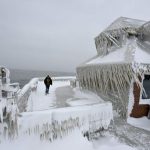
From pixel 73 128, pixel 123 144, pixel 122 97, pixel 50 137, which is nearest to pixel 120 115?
pixel 122 97

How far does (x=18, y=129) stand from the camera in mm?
7891

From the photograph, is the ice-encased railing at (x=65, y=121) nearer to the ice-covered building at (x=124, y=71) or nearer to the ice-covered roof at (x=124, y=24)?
the ice-covered building at (x=124, y=71)

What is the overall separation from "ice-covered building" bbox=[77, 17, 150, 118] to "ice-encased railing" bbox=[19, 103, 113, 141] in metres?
2.43

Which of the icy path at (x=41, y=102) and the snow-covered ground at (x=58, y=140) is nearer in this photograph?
the snow-covered ground at (x=58, y=140)

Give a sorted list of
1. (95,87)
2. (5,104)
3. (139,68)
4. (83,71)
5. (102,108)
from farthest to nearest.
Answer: (83,71)
(95,87)
(139,68)
(102,108)
(5,104)

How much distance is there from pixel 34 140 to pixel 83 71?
31.9ft

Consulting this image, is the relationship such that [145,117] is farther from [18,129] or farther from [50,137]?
[18,129]

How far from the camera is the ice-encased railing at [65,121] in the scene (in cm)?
820

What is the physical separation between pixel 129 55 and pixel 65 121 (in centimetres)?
678

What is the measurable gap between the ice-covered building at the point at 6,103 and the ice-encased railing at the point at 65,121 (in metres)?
0.50

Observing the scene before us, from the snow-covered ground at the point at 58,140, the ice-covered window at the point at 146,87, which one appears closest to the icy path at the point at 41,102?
the snow-covered ground at the point at 58,140

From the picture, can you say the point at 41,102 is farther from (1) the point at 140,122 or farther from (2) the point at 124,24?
(2) the point at 124,24

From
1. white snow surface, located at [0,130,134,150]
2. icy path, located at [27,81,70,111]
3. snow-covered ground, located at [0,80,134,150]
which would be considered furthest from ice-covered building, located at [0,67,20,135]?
icy path, located at [27,81,70,111]

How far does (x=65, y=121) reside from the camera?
29.8 feet
